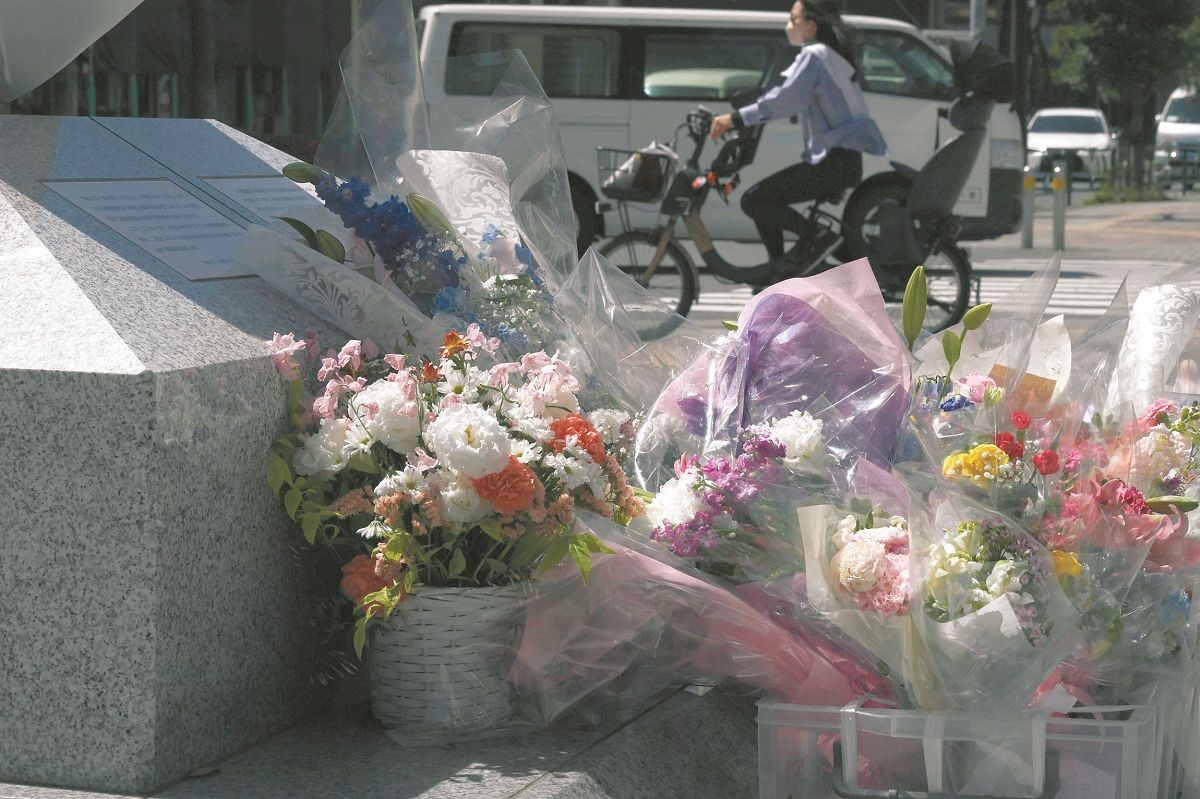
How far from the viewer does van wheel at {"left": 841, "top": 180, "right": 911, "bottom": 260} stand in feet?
29.9

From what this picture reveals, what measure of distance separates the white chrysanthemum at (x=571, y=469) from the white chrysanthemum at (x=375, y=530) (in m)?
0.28

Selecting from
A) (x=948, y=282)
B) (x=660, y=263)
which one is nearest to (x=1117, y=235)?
(x=948, y=282)

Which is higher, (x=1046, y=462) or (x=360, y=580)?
(x=1046, y=462)

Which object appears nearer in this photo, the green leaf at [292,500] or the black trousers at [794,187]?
the green leaf at [292,500]

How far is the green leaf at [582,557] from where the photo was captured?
8.37ft

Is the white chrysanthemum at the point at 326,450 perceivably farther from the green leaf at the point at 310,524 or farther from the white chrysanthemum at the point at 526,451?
the white chrysanthemum at the point at 526,451

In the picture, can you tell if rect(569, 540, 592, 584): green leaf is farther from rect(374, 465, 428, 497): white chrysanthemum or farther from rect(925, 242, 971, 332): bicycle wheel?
rect(925, 242, 971, 332): bicycle wheel

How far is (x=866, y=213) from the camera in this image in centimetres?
942

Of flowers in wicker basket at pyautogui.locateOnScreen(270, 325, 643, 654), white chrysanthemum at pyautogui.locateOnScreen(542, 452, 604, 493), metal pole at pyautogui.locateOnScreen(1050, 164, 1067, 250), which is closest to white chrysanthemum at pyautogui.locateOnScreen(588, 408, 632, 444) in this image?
flowers in wicker basket at pyautogui.locateOnScreen(270, 325, 643, 654)

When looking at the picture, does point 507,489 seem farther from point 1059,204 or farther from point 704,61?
point 1059,204

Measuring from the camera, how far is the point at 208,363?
248 cm

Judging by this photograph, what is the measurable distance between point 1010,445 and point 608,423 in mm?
771

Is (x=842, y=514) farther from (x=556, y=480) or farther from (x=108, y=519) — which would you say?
(x=108, y=519)

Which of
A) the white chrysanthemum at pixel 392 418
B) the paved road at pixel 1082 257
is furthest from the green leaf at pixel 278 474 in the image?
the paved road at pixel 1082 257
